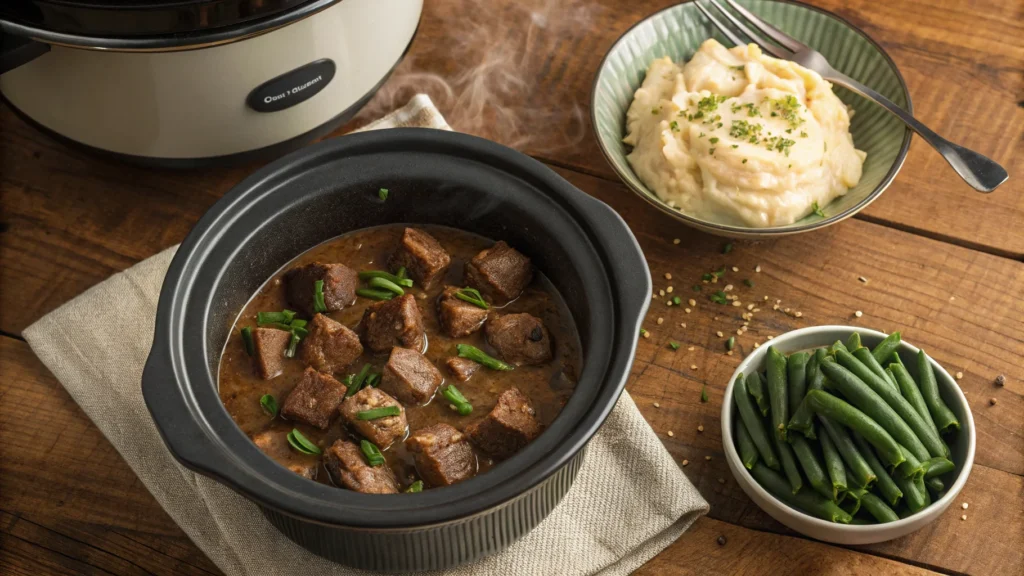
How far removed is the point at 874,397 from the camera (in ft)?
9.36

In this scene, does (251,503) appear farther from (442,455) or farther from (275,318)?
(442,455)

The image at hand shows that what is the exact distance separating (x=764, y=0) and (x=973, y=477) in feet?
6.46

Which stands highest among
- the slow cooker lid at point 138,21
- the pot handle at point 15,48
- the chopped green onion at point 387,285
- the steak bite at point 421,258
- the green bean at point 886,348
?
the slow cooker lid at point 138,21

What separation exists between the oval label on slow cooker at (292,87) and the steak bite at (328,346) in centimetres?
87

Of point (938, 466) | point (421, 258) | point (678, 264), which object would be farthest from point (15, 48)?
point (938, 466)

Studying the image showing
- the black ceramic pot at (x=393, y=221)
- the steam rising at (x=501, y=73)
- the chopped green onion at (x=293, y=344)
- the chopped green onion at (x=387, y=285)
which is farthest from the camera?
the steam rising at (x=501, y=73)

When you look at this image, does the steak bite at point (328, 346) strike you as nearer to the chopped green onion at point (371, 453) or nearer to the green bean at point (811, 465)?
the chopped green onion at point (371, 453)

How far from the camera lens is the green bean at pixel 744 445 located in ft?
9.63

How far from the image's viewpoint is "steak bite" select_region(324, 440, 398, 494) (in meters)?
2.56

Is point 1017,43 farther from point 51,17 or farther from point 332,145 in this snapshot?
point 51,17

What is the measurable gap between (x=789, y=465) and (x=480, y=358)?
37.2 inches

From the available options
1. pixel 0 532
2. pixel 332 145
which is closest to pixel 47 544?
pixel 0 532

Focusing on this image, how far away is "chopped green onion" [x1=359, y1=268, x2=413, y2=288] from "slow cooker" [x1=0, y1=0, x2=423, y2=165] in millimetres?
733

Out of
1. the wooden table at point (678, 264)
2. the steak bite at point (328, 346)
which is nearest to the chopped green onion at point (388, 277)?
the steak bite at point (328, 346)
